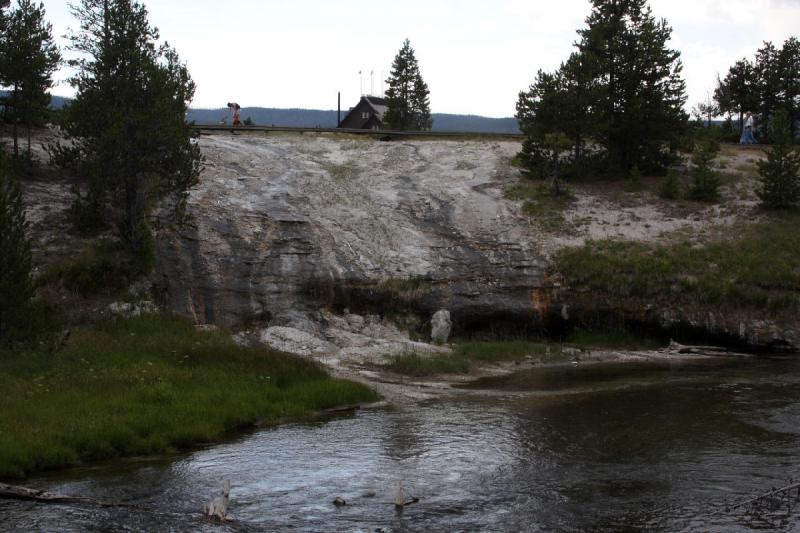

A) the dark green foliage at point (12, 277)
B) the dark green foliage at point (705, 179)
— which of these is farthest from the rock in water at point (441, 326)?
the dark green foliage at point (705, 179)

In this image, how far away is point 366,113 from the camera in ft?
263

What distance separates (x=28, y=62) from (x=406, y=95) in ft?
103

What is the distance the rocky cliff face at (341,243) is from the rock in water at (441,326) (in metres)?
0.56

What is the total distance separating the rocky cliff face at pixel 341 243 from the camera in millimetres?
30234

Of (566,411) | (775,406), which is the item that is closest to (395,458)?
(566,411)

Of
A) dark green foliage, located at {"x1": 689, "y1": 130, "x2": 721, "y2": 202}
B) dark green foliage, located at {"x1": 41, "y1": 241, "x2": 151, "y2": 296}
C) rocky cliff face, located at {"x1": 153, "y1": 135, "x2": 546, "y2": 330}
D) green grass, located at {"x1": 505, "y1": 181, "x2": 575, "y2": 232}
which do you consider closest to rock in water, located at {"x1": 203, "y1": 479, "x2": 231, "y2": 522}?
rocky cliff face, located at {"x1": 153, "y1": 135, "x2": 546, "y2": 330}

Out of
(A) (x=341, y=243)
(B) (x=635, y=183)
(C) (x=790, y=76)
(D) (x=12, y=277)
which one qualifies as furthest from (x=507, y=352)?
(C) (x=790, y=76)

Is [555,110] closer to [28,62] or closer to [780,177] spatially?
[780,177]

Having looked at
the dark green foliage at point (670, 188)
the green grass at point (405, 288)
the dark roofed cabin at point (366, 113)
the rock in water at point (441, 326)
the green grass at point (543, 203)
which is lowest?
the rock in water at point (441, 326)

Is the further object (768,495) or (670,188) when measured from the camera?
(670,188)

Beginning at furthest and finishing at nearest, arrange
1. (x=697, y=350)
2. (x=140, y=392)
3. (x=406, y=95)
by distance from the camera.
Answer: (x=406, y=95) < (x=697, y=350) < (x=140, y=392)

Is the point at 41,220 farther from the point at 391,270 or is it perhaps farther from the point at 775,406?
the point at 775,406

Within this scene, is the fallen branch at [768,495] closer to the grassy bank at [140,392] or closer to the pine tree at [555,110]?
the grassy bank at [140,392]

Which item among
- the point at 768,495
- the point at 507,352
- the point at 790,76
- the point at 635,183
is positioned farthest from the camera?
the point at 790,76
